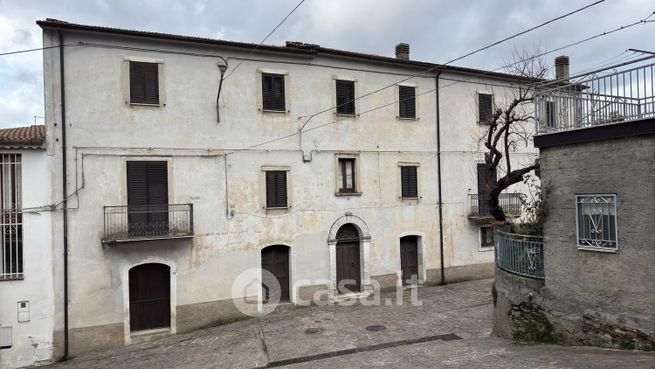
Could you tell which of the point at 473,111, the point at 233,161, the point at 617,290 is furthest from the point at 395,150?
the point at 617,290

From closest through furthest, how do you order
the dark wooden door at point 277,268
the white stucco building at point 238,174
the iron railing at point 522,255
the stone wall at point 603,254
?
the stone wall at point 603,254, the iron railing at point 522,255, the white stucco building at point 238,174, the dark wooden door at point 277,268

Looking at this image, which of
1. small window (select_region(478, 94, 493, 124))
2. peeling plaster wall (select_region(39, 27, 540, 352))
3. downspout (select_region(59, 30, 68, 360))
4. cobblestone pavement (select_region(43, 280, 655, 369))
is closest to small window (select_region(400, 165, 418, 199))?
peeling plaster wall (select_region(39, 27, 540, 352))

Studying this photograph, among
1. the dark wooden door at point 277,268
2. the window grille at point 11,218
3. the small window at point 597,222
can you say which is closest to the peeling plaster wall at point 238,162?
the dark wooden door at point 277,268

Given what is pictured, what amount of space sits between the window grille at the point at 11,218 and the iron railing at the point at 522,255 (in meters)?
12.8

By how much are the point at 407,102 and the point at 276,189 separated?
6.59 meters

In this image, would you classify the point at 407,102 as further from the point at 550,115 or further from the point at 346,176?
the point at 550,115

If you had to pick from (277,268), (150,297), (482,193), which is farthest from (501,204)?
(150,297)

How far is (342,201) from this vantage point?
15.8 m

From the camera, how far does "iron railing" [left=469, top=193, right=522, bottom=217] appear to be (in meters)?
18.1

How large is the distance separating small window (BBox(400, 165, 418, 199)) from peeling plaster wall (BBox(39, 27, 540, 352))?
0.26 m

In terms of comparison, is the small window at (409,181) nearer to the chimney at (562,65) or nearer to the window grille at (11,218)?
the chimney at (562,65)

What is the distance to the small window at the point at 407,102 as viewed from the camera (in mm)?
16844

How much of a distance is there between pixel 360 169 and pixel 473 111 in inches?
246

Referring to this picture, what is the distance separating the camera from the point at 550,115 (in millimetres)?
8422
